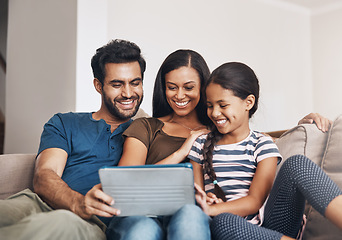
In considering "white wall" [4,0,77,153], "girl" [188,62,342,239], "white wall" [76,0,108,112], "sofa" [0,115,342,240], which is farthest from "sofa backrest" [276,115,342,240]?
"white wall" [4,0,77,153]

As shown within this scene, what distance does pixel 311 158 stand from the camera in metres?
1.65

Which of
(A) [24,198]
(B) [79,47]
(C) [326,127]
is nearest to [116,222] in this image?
(A) [24,198]

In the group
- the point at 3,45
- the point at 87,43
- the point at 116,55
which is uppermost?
the point at 3,45

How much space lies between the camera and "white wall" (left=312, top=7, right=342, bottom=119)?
19.7 ft

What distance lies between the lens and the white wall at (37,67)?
3.40 metres

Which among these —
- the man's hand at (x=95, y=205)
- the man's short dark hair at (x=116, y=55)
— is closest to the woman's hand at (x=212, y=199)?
the man's hand at (x=95, y=205)

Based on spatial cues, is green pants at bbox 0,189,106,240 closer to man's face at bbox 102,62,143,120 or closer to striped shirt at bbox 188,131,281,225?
striped shirt at bbox 188,131,281,225

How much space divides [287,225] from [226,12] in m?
4.45


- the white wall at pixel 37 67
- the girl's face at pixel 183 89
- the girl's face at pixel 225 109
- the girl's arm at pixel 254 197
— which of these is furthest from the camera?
the white wall at pixel 37 67

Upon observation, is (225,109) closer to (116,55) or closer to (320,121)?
(320,121)

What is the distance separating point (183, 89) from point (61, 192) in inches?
27.8

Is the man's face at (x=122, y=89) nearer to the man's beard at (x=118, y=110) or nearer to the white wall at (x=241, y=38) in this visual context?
the man's beard at (x=118, y=110)

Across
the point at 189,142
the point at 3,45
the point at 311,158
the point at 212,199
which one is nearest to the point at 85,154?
the point at 189,142

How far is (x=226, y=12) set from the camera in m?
5.41
